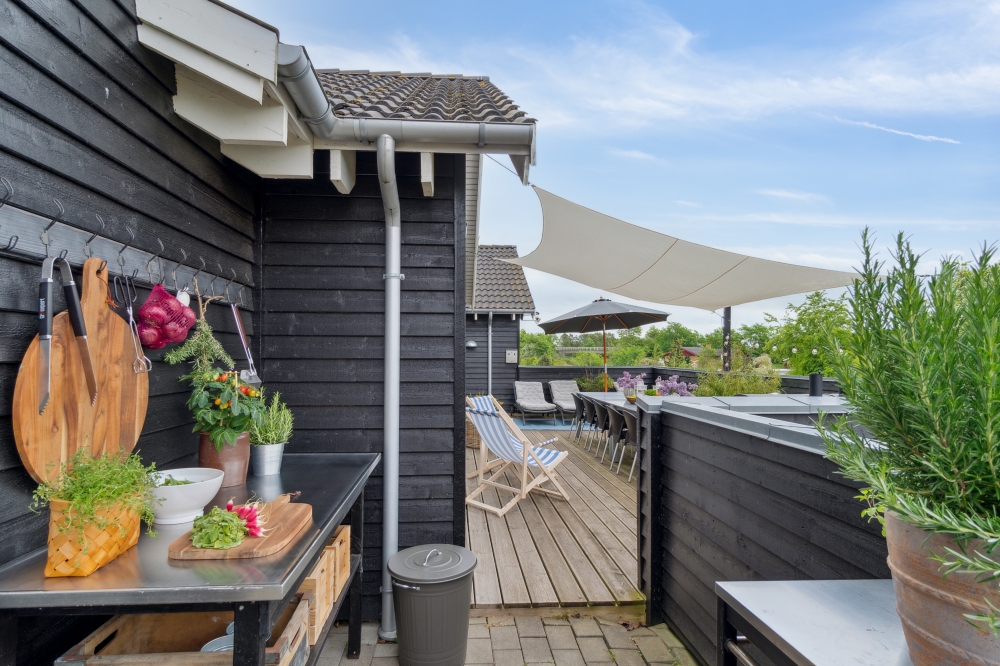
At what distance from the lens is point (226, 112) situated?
71.2 inches

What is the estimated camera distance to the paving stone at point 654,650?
2262mm

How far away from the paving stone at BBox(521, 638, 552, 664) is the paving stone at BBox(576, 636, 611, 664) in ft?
0.52

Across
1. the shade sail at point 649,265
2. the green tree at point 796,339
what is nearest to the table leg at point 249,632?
the shade sail at point 649,265

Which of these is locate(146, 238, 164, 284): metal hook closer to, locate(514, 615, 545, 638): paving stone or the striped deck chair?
locate(514, 615, 545, 638): paving stone

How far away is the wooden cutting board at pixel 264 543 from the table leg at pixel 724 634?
996 millimetres

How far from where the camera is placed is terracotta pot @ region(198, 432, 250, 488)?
1770 mm

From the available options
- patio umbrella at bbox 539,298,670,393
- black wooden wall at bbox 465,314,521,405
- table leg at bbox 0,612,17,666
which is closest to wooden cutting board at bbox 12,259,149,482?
table leg at bbox 0,612,17,666

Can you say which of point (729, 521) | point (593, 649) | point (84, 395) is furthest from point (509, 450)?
point (84, 395)

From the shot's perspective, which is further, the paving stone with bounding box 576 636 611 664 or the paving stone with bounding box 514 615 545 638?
the paving stone with bounding box 514 615 545 638

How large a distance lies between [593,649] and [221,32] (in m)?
2.82

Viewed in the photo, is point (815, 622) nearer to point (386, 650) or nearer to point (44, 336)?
point (44, 336)

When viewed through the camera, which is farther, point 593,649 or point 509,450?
point 509,450

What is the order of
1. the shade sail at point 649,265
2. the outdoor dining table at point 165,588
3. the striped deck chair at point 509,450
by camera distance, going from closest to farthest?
1. the outdoor dining table at point 165,588
2. the shade sail at point 649,265
3. the striped deck chair at point 509,450

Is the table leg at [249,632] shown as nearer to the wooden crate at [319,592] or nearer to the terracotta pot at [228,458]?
the wooden crate at [319,592]
